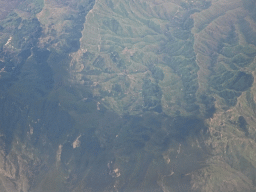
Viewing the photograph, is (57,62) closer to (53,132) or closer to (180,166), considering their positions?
(53,132)

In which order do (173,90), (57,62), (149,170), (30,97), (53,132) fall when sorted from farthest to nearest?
(57,62)
(173,90)
(30,97)
(53,132)
(149,170)

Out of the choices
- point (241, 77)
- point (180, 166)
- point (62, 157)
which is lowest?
point (62, 157)

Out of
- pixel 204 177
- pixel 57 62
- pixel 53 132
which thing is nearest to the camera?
pixel 204 177

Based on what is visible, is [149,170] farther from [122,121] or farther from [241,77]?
[241,77]

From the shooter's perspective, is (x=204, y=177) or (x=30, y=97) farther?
(x=30, y=97)

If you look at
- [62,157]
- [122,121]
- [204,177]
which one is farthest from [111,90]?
[204,177]

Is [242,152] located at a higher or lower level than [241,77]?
lower
